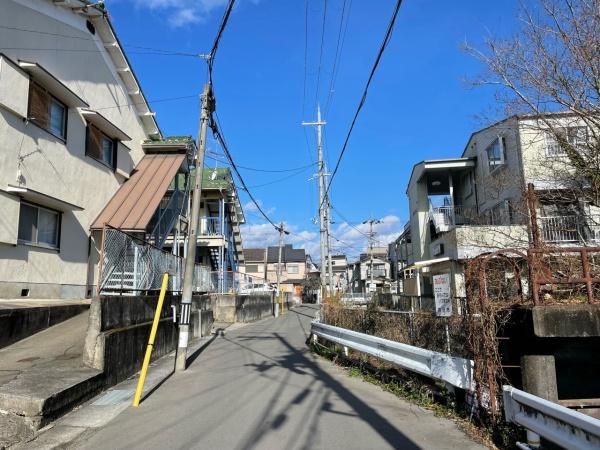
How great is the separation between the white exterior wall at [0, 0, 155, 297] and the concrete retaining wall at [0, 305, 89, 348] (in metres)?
1.57

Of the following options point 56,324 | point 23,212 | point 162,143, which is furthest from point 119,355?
point 162,143

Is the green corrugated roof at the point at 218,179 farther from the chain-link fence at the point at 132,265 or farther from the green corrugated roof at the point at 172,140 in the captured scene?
the chain-link fence at the point at 132,265

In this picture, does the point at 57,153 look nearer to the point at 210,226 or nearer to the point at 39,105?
the point at 39,105

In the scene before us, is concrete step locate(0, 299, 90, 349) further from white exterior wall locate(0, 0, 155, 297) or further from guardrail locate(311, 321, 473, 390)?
guardrail locate(311, 321, 473, 390)

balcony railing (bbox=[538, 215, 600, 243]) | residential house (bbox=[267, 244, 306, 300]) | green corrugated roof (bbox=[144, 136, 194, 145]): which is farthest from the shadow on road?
residential house (bbox=[267, 244, 306, 300])

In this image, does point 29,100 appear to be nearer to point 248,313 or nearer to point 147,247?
point 147,247

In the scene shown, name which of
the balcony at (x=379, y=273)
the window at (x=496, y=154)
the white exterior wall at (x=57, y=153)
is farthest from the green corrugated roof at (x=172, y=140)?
the balcony at (x=379, y=273)

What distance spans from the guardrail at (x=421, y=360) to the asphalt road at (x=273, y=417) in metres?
0.54

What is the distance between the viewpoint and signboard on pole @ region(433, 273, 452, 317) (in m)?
9.18

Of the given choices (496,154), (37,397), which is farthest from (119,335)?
(496,154)

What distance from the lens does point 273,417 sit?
22.7 feet

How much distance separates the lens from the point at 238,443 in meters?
5.73

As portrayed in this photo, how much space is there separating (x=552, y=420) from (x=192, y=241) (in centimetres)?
932

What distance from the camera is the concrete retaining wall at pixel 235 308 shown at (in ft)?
82.6
